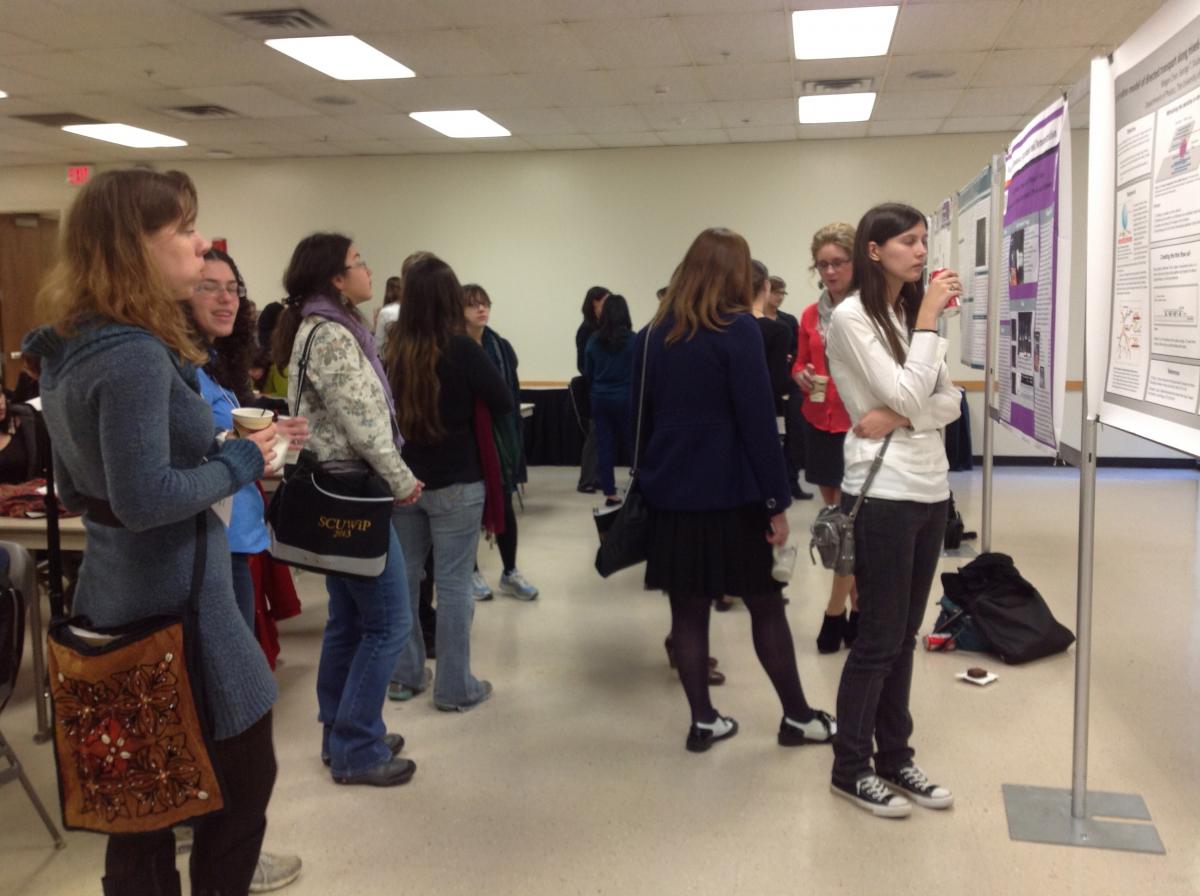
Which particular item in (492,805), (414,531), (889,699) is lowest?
(492,805)

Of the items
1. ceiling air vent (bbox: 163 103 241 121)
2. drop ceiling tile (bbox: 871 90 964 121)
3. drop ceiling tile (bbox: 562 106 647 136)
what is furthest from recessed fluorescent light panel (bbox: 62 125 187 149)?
drop ceiling tile (bbox: 871 90 964 121)

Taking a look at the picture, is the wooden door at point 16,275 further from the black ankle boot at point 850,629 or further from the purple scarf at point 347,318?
the black ankle boot at point 850,629

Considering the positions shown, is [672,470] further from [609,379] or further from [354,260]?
[609,379]

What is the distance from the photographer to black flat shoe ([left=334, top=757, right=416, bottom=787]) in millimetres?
2689

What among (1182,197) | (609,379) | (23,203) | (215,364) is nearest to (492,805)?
(215,364)

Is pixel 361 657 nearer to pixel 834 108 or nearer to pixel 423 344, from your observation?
pixel 423 344

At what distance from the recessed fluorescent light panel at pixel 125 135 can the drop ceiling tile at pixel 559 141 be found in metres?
3.08

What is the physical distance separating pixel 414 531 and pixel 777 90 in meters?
5.06

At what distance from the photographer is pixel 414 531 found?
3037 millimetres

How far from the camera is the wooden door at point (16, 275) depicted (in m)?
10.2

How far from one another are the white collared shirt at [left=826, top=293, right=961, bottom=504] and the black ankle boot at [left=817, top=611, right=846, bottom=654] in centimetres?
142

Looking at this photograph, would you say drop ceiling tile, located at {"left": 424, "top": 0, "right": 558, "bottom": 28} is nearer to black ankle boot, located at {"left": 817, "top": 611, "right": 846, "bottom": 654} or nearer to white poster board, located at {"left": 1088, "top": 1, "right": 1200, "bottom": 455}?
black ankle boot, located at {"left": 817, "top": 611, "right": 846, "bottom": 654}

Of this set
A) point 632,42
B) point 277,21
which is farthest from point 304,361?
point 632,42

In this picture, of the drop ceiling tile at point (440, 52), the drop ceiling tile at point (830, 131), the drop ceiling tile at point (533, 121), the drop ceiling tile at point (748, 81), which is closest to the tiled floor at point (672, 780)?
the drop ceiling tile at point (440, 52)
